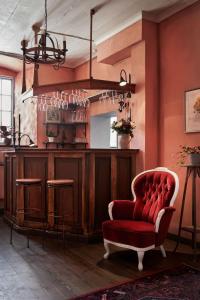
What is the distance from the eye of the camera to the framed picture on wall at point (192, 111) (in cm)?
410

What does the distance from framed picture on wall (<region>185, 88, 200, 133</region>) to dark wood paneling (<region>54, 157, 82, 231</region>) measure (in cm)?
163

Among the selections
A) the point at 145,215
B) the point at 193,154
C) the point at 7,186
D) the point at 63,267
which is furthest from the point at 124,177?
the point at 7,186

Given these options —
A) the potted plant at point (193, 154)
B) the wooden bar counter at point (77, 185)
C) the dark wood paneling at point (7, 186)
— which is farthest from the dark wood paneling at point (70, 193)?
the potted plant at point (193, 154)

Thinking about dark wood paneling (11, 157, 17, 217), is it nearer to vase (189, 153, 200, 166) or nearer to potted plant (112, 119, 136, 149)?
potted plant (112, 119, 136, 149)

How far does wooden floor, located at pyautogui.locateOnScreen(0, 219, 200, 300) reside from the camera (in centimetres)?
278

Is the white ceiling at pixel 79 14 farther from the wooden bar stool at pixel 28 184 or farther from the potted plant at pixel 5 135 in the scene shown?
the wooden bar stool at pixel 28 184

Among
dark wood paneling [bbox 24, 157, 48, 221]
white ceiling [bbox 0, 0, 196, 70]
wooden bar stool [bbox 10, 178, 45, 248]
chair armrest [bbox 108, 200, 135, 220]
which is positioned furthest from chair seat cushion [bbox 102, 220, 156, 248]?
white ceiling [bbox 0, 0, 196, 70]

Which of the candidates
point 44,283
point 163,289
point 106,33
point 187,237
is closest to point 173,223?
point 187,237

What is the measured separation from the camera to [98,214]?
14.8 feet

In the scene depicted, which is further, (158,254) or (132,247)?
(158,254)

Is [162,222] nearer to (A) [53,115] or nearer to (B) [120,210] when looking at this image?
(B) [120,210]

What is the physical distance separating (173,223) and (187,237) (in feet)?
1.07

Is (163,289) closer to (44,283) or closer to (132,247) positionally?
(132,247)

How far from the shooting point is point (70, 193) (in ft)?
14.9
